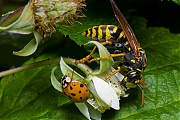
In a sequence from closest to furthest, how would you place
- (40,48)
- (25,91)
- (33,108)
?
(33,108) < (25,91) < (40,48)

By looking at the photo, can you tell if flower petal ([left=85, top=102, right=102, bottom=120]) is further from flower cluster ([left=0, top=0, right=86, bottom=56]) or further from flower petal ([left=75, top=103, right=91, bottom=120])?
flower cluster ([left=0, top=0, right=86, bottom=56])

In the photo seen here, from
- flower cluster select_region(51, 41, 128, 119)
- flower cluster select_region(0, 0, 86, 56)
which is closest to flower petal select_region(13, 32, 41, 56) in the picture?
flower cluster select_region(0, 0, 86, 56)

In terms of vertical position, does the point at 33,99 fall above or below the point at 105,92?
below

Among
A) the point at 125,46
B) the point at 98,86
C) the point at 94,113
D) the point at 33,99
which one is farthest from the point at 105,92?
the point at 33,99

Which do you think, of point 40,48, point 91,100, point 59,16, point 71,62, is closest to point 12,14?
point 59,16

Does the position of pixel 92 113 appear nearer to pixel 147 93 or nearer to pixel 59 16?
pixel 147 93

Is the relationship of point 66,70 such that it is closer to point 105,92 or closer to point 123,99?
point 105,92
